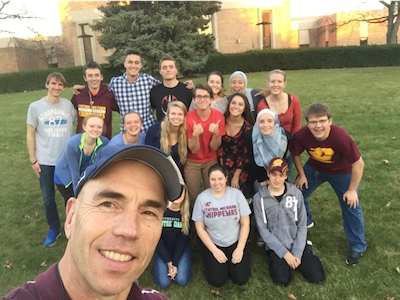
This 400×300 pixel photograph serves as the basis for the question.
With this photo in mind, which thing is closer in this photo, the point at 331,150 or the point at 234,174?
the point at 331,150

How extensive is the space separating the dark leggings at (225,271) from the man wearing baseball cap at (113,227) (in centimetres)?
229

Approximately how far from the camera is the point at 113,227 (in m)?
1.27

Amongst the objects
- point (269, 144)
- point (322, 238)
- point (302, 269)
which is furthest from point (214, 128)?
point (322, 238)

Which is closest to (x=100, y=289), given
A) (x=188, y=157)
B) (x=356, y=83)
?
(x=188, y=157)

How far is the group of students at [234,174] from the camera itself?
12.0ft

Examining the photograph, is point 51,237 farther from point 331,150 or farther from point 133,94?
point 331,150

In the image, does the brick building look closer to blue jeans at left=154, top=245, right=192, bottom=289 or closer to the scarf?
the scarf

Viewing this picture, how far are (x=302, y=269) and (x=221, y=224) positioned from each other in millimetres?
980

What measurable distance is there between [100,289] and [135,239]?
0.21 m

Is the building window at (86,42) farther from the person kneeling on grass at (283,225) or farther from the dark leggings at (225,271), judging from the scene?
the dark leggings at (225,271)

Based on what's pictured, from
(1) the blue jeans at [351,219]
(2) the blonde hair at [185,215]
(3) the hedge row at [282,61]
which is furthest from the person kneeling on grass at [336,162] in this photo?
(3) the hedge row at [282,61]

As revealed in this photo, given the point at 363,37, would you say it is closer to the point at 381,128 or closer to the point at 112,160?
the point at 381,128

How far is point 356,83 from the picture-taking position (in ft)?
51.9

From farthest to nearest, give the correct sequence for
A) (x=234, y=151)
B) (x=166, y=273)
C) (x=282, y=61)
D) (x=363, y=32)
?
(x=363, y=32) → (x=282, y=61) → (x=234, y=151) → (x=166, y=273)
